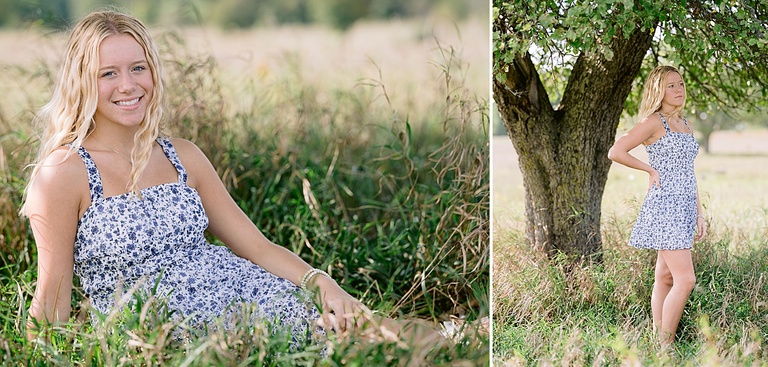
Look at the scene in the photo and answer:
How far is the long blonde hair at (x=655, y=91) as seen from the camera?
2.59 metres

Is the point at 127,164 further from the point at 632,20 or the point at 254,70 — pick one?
the point at 254,70

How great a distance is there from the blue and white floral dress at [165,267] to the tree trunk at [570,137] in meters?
0.90

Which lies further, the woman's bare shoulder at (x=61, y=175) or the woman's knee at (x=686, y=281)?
the woman's knee at (x=686, y=281)

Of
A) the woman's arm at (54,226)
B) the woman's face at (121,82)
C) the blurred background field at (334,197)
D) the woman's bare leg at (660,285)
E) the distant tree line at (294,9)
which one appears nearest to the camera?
the blurred background field at (334,197)

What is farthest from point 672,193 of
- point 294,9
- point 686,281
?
point 294,9

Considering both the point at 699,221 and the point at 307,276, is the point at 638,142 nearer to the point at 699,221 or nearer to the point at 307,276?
the point at 699,221

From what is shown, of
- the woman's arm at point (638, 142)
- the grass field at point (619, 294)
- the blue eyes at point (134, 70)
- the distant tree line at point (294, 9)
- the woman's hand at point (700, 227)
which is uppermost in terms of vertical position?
the distant tree line at point (294, 9)

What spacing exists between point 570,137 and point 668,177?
1.14 feet

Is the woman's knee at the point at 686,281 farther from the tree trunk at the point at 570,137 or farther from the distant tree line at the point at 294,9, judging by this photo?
the distant tree line at the point at 294,9

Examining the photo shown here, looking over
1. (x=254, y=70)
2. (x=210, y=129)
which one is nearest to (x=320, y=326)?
(x=210, y=129)

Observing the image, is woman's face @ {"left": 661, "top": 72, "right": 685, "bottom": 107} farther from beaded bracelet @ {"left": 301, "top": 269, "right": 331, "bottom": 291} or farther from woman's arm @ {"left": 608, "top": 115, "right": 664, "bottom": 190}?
beaded bracelet @ {"left": 301, "top": 269, "right": 331, "bottom": 291}

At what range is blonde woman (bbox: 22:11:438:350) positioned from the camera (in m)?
2.46

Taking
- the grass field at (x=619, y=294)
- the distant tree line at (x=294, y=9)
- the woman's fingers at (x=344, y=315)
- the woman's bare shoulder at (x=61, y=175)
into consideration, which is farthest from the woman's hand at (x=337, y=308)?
the distant tree line at (x=294, y=9)

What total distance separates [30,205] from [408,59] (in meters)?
5.19
